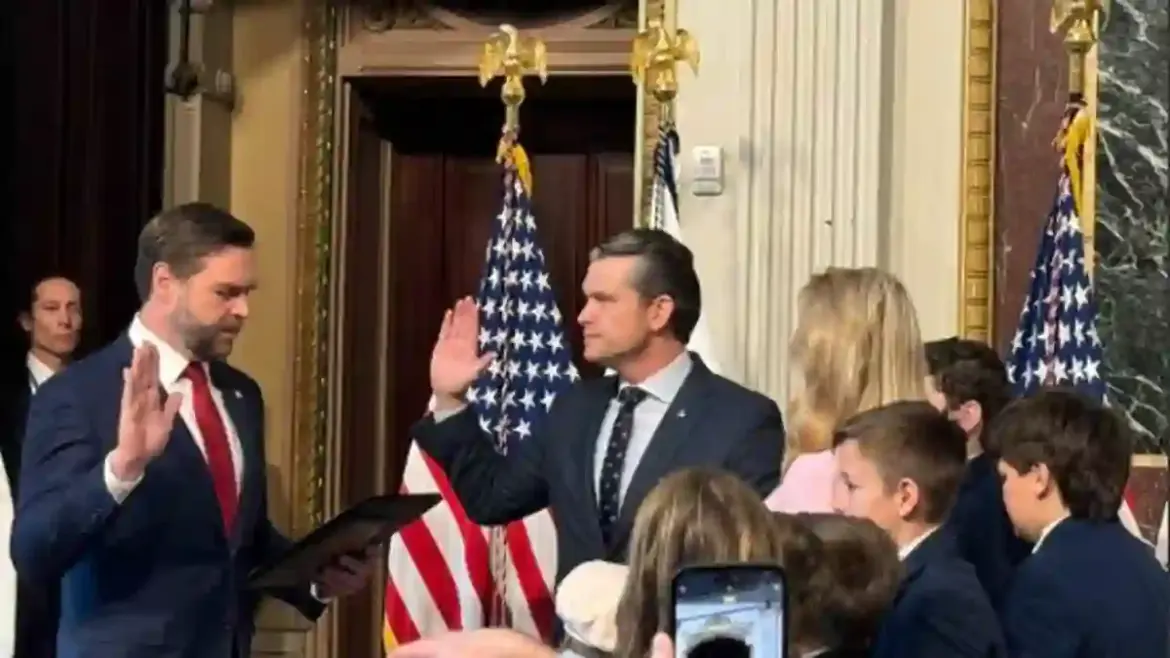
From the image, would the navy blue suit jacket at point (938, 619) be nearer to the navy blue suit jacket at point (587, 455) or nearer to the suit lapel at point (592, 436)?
the navy blue suit jacket at point (587, 455)

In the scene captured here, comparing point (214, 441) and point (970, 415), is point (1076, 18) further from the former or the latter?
point (214, 441)

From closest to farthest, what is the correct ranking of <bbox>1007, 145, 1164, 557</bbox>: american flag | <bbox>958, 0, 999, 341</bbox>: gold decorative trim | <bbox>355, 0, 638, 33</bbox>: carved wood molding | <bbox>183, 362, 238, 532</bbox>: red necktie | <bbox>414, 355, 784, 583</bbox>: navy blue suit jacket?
<bbox>414, 355, 784, 583</bbox>: navy blue suit jacket → <bbox>183, 362, 238, 532</bbox>: red necktie → <bbox>1007, 145, 1164, 557</bbox>: american flag → <bbox>958, 0, 999, 341</bbox>: gold decorative trim → <bbox>355, 0, 638, 33</bbox>: carved wood molding

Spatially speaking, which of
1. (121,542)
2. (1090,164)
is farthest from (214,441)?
(1090,164)

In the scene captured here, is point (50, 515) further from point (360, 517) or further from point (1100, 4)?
point (1100, 4)

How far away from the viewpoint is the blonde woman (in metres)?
3.49

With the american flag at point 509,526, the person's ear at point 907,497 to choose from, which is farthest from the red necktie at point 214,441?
the american flag at point 509,526

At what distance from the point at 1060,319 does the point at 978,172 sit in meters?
0.67

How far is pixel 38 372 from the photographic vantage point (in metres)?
5.73

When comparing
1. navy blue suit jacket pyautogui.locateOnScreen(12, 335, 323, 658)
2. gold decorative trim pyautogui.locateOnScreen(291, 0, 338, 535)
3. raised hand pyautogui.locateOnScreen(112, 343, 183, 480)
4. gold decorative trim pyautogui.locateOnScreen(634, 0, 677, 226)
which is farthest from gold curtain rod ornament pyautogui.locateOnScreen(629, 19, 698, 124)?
raised hand pyautogui.locateOnScreen(112, 343, 183, 480)

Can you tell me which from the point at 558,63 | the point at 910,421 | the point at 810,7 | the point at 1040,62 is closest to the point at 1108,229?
the point at 1040,62

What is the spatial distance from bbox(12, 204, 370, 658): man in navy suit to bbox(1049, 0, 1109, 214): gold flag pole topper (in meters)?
2.37

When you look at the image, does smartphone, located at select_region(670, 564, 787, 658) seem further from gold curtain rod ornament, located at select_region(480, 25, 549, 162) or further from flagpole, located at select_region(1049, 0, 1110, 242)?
gold curtain rod ornament, located at select_region(480, 25, 549, 162)

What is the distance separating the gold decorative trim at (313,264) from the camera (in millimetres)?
6383

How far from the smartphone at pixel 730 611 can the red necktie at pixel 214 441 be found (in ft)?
5.27
